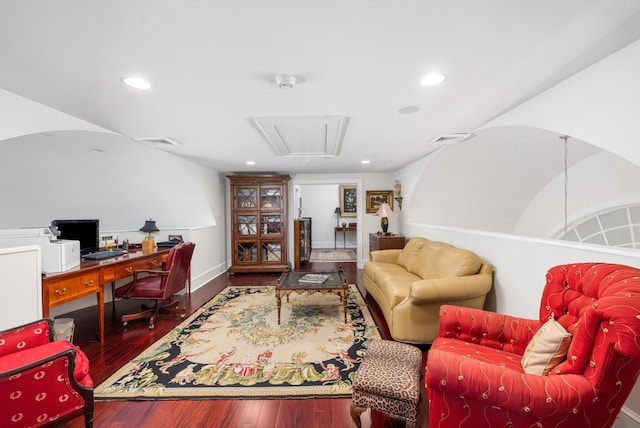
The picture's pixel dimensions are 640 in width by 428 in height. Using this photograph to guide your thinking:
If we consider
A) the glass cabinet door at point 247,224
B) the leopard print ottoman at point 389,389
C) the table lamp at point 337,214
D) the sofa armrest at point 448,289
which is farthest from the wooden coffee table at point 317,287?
the table lamp at point 337,214

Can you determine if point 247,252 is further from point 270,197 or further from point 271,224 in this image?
point 270,197

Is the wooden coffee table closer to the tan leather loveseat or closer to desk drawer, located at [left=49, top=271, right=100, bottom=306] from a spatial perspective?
the tan leather loveseat

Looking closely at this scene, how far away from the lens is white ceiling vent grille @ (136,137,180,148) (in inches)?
115

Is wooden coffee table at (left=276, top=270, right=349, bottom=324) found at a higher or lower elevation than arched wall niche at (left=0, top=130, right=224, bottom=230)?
lower

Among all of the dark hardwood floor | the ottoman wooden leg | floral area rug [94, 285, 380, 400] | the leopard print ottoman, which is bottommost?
the dark hardwood floor

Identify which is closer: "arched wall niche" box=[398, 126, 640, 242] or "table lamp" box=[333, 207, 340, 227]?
"arched wall niche" box=[398, 126, 640, 242]

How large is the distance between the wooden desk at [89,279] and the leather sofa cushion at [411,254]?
3.41 m

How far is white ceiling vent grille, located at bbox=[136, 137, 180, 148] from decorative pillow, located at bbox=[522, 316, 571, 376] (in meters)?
3.63

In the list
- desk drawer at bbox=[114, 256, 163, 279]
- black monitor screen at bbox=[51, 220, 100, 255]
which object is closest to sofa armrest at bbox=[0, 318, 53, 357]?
desk drawer at bbox=[114, 256, 163, 279]

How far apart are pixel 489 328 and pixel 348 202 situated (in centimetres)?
662

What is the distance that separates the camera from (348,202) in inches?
322

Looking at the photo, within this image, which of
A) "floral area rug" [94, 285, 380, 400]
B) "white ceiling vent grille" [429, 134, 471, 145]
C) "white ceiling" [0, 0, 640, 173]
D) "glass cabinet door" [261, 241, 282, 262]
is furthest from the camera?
"glass cabinet door" [261, 241, 282, 262]

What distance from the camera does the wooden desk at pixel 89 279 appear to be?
2025 mm

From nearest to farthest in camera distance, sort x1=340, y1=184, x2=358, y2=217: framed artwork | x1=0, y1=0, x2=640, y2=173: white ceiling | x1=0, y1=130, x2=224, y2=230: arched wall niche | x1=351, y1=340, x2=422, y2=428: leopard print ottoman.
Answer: x1=0, y1=0, x2=640, y2=173: white ceiling < x1=351, y1=340, x2=422, y2=428: leopard print ottoman < x1=0, y1=130, x2=224, y2=230: arched wall niche < x1=340, y1=184, x2=358, y2=217: framed artwork
